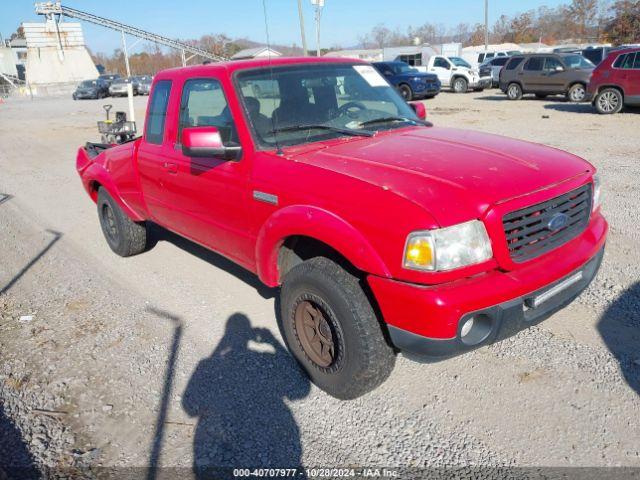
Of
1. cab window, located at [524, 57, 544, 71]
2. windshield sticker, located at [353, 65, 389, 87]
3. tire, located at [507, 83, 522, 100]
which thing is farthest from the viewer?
tire, located at [507, 83, 522, 100]

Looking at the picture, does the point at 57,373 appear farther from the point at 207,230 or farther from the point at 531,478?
A: the point at 531,478

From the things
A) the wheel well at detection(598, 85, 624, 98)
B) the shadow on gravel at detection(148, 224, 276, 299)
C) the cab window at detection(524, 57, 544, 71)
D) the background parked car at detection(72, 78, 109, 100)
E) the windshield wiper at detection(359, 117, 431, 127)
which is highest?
the background parked car at detection(72, 78, 109, 100)

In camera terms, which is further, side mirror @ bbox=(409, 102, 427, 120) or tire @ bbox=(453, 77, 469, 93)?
tire @ bbox=(453, 77, 469, 93)

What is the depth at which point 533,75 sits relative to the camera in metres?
19.5

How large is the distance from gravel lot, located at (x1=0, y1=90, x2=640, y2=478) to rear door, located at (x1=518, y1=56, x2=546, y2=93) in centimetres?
1617

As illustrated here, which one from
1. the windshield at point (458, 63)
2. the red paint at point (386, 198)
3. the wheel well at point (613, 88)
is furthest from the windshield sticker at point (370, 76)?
the windshield at point (458, 63)

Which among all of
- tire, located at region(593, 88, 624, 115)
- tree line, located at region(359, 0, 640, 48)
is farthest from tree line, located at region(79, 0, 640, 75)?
tire, located at region(593, 88, 624, 115)

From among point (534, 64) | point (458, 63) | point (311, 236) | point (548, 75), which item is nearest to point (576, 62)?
point (548, 75)

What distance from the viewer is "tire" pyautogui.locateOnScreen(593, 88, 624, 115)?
14.6m

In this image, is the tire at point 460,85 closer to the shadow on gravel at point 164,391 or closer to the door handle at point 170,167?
the door handle at point 170,167

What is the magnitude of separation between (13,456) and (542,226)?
308 cm

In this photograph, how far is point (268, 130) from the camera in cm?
344

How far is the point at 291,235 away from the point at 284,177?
349mm

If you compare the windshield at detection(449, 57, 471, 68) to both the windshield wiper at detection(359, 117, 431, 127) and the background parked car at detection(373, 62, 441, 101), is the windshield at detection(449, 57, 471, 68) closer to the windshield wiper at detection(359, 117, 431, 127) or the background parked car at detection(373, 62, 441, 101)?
the background parked car at detection(373, 62, 441, 101)
